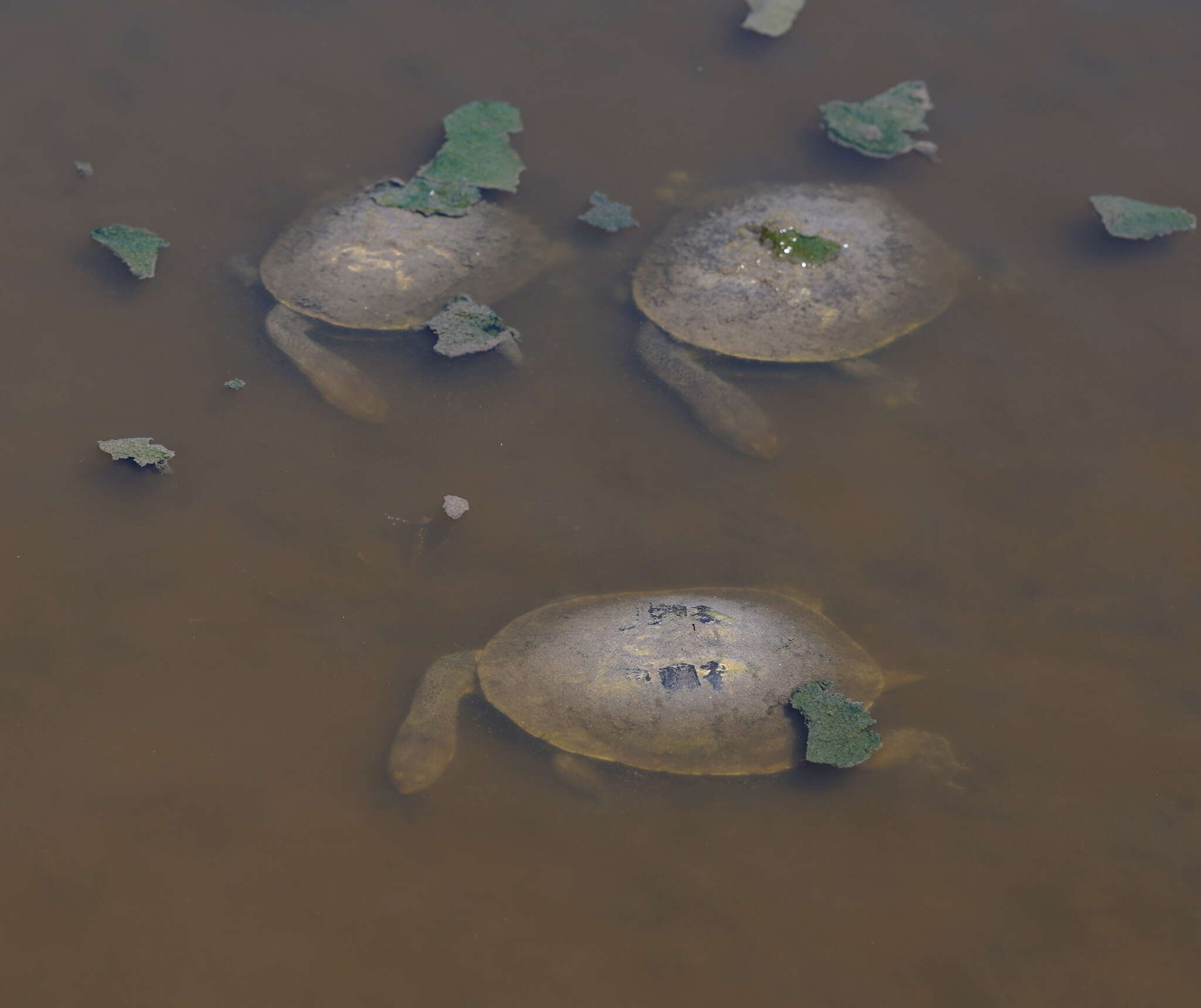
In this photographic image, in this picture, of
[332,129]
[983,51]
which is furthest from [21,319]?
[983,51]

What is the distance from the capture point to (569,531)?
8.11m

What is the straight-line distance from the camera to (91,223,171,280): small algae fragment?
9430 mm

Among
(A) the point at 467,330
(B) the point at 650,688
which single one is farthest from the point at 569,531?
(A) the point at 467,330

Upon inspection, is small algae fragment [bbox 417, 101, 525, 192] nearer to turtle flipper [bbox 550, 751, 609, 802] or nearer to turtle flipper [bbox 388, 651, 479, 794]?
turtle flipper [bbox 388, 651, 479, 794]

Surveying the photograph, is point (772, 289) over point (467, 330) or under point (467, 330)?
over

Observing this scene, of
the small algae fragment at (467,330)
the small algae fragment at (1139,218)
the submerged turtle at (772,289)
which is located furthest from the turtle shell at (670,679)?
the small algae fragment at (1139,218)

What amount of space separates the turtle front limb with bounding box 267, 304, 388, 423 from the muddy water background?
18 cm

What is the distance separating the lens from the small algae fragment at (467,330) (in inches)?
352

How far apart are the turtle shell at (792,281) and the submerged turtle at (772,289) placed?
0.01 metres

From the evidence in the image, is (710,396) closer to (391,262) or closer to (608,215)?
(608,215)

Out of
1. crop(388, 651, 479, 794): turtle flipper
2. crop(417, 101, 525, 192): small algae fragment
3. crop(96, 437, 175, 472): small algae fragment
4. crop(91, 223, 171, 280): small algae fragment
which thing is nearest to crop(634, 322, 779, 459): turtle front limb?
crop(417, 101, 525, 192): small algae fragment

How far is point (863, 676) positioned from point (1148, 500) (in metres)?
2.91

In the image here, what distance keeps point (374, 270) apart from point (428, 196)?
1.05 meters

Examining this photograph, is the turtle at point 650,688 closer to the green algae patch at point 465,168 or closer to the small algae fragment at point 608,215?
the small algae fragment at point 608,215
